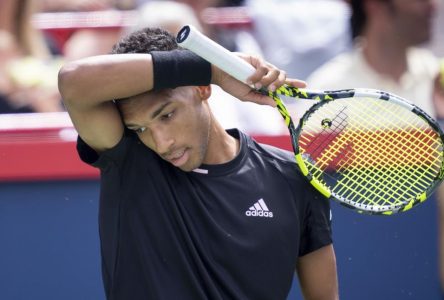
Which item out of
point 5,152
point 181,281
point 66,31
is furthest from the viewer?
point 66,31

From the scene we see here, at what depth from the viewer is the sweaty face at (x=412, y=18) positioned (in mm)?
4262

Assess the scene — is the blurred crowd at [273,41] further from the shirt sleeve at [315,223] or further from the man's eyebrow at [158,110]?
the man's eyebrow at [158,110]

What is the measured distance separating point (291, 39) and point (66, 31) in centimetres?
107

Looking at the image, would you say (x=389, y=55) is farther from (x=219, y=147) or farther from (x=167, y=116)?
(x=167, y=116)

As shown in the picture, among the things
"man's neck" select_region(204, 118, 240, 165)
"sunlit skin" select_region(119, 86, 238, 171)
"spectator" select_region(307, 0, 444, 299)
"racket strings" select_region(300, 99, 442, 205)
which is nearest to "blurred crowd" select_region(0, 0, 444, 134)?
"spectator" select_region(307, 0, 444, 299)

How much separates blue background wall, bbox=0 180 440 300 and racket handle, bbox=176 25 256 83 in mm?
1620

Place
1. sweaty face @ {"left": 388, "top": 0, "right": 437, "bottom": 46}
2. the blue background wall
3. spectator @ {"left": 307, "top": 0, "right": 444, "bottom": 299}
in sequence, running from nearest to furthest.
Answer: the blue background wall → spectator @ {"left": 307, "top": 0, "right": 444, "bottom": 299} → sweaty face @ {"left": 388, "top": 0, "right": 437, "bottom": 46}

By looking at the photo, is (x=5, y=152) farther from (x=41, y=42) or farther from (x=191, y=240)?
(x=191, y=240)

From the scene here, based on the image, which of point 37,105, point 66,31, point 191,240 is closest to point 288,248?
point 191,240

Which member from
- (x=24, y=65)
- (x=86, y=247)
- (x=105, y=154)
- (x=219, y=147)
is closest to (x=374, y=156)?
(x=219, y=147)

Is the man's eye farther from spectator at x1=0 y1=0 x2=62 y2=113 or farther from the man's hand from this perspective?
spectator at x1=0 y1=0 x2=62 y2=113

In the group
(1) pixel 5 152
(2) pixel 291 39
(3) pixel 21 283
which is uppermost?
(2) pixel 291 39

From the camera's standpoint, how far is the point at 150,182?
2.50m

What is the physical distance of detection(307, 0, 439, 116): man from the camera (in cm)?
412
